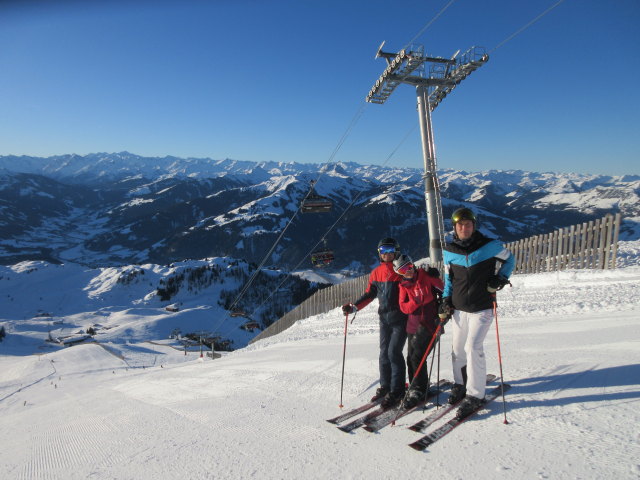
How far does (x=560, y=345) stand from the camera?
16.8 feet

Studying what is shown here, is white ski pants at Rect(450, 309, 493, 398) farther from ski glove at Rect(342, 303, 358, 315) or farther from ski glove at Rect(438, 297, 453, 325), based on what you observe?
ski glove at Rect(342, 303, 358, 315)

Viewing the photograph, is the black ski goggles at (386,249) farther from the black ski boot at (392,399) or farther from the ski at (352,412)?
the ski at (352,412)

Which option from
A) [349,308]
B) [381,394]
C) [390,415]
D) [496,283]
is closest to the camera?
[496,283]

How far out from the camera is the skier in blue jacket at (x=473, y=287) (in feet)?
11.3

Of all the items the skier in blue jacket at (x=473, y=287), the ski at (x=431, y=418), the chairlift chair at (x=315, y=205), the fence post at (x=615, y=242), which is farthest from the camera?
the chairlift chair at (x=315, y=205)

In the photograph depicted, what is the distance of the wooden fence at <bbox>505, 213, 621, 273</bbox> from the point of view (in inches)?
388

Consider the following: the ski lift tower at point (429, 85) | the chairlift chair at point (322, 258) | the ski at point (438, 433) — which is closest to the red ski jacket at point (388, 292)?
the ski at point (438, 433)

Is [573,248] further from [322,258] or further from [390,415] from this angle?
[322,258]

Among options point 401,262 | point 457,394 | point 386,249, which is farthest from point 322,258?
point 457,394

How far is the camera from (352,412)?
388 cm

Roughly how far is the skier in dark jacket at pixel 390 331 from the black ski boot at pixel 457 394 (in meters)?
0.51

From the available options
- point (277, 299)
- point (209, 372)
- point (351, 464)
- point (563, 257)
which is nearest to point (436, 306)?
point (351, 464)

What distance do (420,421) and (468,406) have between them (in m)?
0.48

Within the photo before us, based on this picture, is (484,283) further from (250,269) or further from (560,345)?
(250,269)
